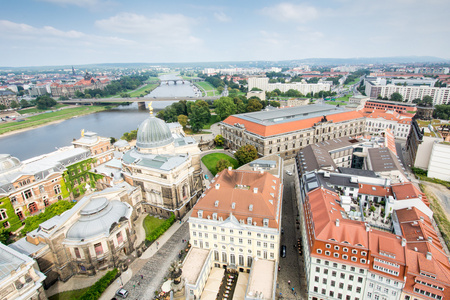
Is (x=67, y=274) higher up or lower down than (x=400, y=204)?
lower down

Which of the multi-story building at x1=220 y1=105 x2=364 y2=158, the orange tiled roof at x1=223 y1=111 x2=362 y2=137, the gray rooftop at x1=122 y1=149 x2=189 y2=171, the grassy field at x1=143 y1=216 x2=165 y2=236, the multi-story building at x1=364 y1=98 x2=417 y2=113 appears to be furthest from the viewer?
the multi-story building at x1=364 y1=98 x2=417 y2=113

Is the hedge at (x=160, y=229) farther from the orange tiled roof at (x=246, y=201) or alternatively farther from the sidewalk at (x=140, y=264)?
the orange tiled roof at (x=246, y=201)

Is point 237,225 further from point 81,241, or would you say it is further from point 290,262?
point 81,241

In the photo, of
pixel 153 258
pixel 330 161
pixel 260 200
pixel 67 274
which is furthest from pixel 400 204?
pixel 67 274

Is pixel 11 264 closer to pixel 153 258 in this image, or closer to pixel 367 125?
pixel 153 258

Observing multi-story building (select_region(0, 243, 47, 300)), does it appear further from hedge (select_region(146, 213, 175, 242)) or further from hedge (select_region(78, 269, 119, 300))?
hedge (select_region(146, 213, 175, 242))

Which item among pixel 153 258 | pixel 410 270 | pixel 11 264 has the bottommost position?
pixel 153 258

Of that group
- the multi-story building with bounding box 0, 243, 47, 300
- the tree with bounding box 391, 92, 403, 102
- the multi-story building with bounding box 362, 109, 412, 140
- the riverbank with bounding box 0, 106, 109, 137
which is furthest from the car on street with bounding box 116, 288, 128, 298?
the tree with bounding box 391, 92, 403, 102
